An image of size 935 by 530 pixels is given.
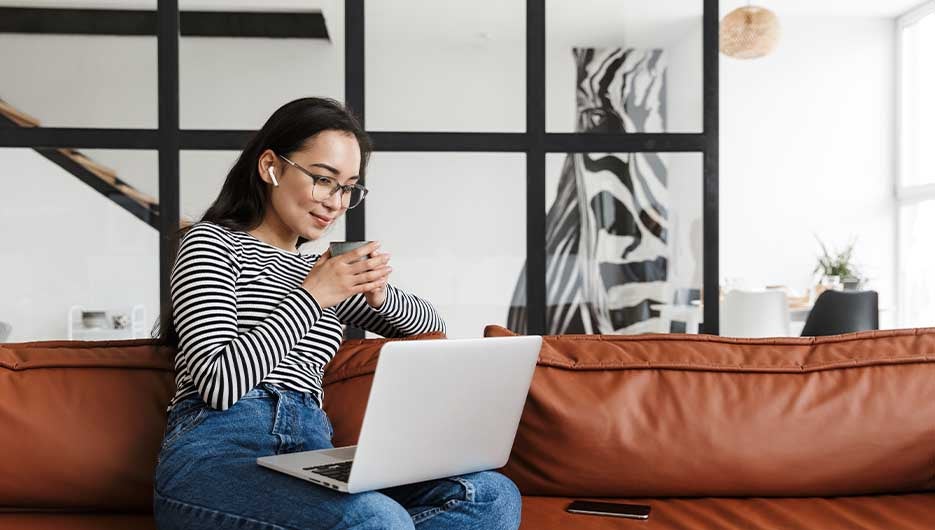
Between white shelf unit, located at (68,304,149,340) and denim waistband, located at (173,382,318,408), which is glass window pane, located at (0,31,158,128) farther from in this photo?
denim waistband, located at (173,382,318,408)

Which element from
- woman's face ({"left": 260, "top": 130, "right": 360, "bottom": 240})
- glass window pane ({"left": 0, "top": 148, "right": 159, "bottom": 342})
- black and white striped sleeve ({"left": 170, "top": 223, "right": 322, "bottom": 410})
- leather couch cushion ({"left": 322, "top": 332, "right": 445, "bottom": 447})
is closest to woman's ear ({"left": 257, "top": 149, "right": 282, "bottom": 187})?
woman's face ({"left": 260, "top": 130, "right": 360, "bottom": 240})

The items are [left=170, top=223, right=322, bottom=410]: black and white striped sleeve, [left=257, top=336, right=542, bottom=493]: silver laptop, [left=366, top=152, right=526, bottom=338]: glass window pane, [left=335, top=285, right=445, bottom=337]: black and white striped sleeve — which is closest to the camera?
[left=257, top=336, right=542, bottom=493]: silver laptop

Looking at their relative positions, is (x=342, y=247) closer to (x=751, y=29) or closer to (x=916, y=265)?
(x=751, y=29)

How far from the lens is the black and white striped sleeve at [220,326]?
4.45 feet

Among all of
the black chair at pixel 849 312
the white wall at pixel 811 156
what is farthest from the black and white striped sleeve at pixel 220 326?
the white wall at pixel 811 156

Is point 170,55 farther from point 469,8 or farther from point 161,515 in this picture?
point 161,515

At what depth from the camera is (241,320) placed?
59.4 inches

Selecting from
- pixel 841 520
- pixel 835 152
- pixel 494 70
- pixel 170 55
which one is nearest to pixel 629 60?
pixel 494 70

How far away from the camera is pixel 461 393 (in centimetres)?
122

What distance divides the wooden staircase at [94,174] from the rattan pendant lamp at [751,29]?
14.0ft

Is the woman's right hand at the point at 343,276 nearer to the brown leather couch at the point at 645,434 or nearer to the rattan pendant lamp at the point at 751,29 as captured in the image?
the brown leather couch at the point at 645,434

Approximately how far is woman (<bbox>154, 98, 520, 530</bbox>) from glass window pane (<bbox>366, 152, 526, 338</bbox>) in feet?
2.26

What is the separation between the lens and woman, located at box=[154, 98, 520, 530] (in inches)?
47.9

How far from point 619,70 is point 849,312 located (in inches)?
99.3
